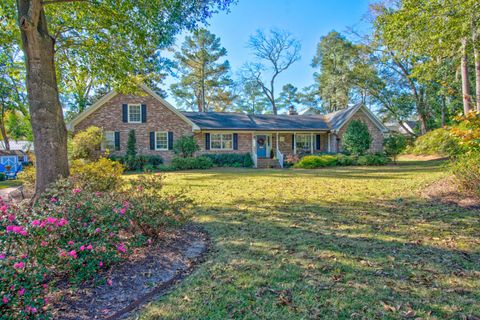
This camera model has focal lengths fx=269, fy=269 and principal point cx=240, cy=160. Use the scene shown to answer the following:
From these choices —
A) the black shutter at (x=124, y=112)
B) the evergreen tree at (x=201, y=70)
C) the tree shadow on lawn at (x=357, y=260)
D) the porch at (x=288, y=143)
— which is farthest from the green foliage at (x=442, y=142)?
the evergreen tree at (x=201, y=70)

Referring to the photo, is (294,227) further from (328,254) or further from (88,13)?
(88,13)

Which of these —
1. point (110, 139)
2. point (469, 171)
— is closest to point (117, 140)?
point (110, 139)

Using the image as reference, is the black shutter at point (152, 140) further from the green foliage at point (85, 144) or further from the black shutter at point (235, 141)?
the black shutter at point (235, 141)

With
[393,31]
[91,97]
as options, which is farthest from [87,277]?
[91,97]

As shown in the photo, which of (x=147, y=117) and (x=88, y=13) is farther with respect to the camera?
(x=147, y=117)

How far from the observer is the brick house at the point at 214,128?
18.1 meters

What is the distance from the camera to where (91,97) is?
94.3 ft

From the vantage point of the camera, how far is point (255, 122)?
2194 centimetres

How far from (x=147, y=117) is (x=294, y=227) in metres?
16.0

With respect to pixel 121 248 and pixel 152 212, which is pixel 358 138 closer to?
pixel 152 212

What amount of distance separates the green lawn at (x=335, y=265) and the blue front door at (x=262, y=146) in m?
14.8

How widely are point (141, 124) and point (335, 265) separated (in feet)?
57.5

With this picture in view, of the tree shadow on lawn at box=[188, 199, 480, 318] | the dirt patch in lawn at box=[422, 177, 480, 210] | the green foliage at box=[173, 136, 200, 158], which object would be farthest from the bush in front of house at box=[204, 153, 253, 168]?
the tree shadow on lawn at box=[188, 199, 480, 318]

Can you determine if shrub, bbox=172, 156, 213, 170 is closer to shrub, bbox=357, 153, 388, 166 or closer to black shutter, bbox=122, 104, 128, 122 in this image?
black shutter, bbox=122, 104, 128, 122
